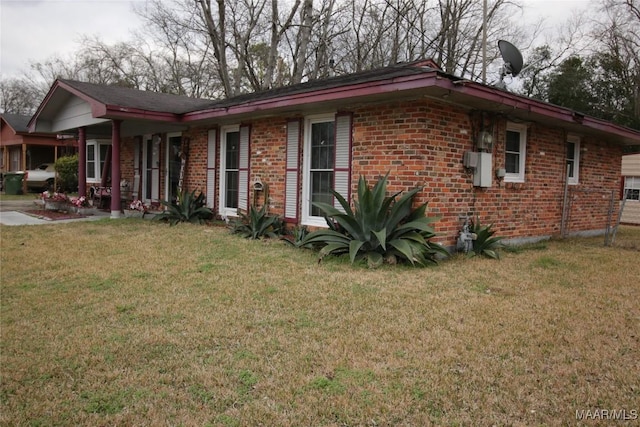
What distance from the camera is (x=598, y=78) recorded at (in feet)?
80.8

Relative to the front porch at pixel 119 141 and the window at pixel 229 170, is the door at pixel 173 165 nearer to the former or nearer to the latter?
the front porch at pixel 119 141

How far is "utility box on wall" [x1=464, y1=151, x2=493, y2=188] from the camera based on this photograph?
6977mm

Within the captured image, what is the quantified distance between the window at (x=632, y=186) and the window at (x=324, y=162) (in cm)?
1258

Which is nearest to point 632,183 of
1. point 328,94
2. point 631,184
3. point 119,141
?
point 631,184

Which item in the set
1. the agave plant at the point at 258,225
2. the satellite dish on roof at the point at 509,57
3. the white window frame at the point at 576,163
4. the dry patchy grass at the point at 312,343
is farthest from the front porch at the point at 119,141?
the white window frame at the point at 576,163

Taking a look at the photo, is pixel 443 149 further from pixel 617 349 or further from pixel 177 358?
pixel 177 358

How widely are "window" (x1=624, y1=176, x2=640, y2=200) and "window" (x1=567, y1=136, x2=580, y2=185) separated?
286 inches

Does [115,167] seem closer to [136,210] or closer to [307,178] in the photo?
[136,210]

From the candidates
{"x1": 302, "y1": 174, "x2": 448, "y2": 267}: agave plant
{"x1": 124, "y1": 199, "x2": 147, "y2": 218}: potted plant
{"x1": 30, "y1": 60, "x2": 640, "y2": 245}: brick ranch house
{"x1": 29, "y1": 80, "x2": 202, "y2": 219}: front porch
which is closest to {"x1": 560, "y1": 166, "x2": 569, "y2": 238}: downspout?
{"x1": 30, "y1": 60, "x2": 640, "y2": 245}: brick ranch house

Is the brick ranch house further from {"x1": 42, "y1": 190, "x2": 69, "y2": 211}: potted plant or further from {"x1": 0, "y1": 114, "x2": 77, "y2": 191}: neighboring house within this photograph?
{"x1": 0, "y1": 114, "x2": 77, "y2": 191}: neighboring house

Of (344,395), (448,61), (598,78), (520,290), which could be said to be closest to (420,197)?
(520,290)

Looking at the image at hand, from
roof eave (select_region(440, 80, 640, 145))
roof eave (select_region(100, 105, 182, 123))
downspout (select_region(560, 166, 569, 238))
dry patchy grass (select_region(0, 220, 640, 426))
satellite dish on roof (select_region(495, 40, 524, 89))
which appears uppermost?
satellite dish on roof (select_region(495, 40, 524, 89))

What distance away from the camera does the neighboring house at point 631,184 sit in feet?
48.4

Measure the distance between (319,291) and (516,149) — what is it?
528cm
